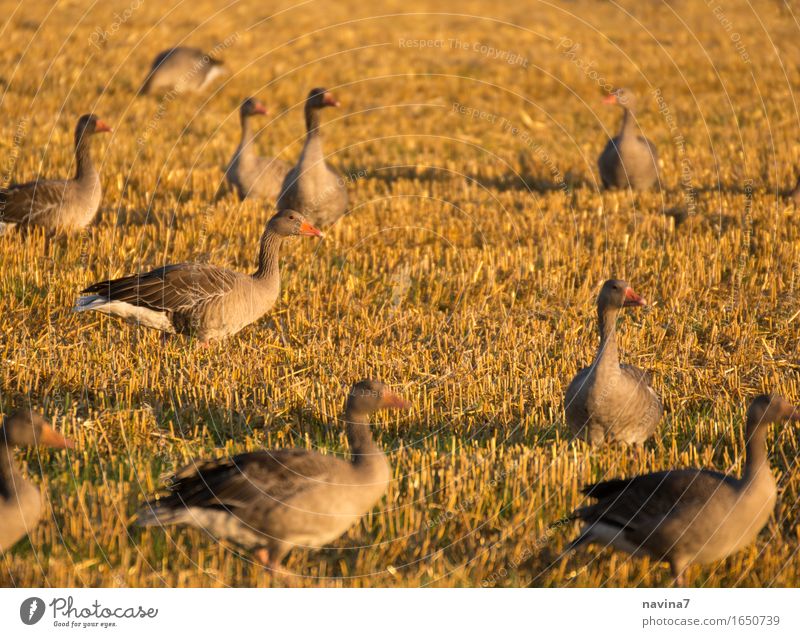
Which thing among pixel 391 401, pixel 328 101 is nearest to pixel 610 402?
pixel 391 401

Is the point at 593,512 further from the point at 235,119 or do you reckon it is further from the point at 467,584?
the point at 235,119

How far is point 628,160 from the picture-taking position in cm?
1709

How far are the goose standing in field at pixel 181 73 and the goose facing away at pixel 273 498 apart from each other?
21.9 meters

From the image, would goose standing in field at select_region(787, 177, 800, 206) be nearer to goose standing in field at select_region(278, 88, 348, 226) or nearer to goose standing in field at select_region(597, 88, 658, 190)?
goose standing in field at select_region(597, 88, 658, 190)

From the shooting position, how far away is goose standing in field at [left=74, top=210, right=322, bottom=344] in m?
9.60

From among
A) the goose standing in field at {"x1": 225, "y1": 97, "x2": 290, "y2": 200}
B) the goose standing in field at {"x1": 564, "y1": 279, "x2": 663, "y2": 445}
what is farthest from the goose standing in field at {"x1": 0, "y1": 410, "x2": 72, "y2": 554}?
the goose standing in field at {"x1": 225, "y1": 97, "x2": 290, "y2": 200}

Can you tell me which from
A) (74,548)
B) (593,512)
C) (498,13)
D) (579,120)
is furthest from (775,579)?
(498,13)

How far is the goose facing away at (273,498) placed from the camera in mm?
5914

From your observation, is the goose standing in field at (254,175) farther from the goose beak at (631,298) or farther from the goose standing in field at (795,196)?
the goose beak at (631,298)

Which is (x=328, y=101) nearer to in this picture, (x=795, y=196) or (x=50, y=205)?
(x=50, y=205)

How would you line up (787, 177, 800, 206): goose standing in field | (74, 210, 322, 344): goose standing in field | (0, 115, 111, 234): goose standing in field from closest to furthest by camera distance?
(74, 210, 322, 344): goose standing in field, (0, 115, 111, 234): goose standing in field, (787, 177, 800, 206): goose standing in field

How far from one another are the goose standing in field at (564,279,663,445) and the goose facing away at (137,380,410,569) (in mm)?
2074

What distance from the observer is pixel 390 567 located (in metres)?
6.30

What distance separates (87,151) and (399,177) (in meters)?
6.90
